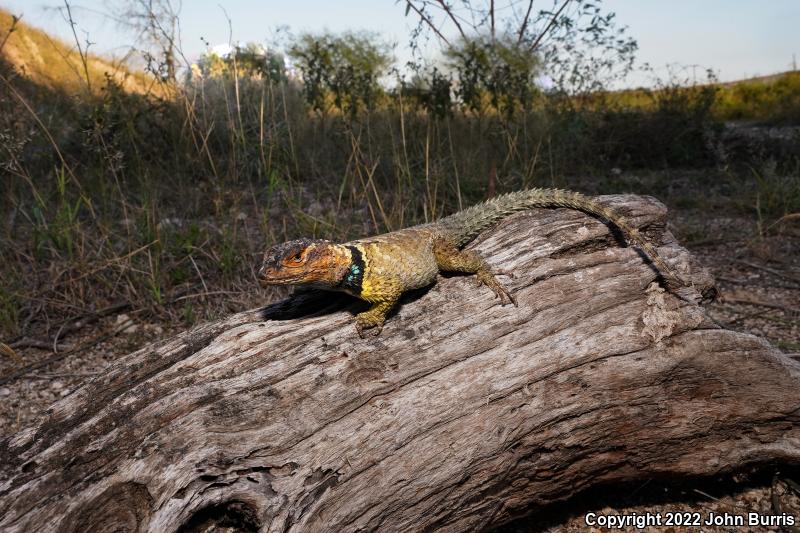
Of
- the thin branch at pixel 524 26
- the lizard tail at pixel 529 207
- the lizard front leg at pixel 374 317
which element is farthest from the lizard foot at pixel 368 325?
the thin branch at pixel 524 26

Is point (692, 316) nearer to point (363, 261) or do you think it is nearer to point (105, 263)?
point (363, 261)

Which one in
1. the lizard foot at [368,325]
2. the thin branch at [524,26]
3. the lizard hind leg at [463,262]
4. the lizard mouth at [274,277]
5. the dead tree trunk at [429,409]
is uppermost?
the thin branch at [524,26]

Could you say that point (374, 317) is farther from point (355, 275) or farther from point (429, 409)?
point (429, 409)

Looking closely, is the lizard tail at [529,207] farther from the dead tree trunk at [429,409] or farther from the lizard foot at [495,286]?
the lizard foot at [495,286]

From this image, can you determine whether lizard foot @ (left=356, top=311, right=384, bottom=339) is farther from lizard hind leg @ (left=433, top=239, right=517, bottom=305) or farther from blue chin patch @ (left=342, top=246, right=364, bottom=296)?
lizard hind leg @ (left=433, top=239, right=517, bottom=305)

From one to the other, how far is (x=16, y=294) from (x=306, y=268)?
3311 millimetres

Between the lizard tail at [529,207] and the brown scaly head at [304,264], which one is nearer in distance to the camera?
the brown scaly head at [304,264]

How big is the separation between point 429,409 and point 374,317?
0.51 metres

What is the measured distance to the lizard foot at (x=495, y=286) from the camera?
2.96 m

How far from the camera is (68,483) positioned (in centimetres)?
222

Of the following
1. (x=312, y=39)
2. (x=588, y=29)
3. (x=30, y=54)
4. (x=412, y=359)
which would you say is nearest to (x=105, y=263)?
(x=412, y=359)

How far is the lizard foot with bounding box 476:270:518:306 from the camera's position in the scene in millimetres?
2965

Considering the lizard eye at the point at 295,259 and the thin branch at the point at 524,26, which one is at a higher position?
the thin branch at the point at 524,26

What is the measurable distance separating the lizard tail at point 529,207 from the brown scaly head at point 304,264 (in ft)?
2.93
